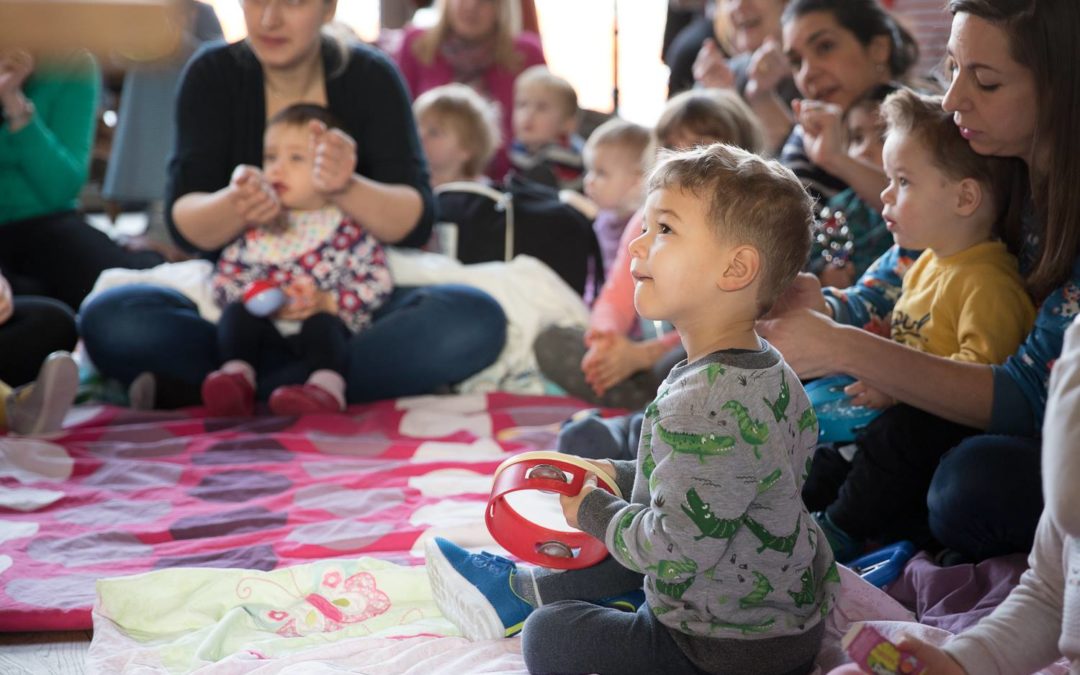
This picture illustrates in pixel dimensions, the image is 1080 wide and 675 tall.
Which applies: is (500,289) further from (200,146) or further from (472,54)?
(472,54)

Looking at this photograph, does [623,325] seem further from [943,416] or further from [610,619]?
[610,619]

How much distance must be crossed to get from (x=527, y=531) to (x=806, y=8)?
Result: 4.12 feet

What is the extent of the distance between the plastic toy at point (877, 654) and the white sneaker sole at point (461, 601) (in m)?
0.38

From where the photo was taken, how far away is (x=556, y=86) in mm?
3115

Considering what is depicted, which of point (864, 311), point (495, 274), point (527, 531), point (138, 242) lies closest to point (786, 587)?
point (527, 531)

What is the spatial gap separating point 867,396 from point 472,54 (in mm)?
2180

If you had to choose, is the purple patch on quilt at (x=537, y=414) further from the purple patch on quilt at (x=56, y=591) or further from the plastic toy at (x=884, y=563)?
the purple patch on quilt at (x=56, y=591)

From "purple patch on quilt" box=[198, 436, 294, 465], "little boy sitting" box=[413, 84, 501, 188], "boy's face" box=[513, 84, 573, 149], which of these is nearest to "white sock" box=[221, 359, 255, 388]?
"purple patch on quilt" box=[198, 436, 294, 465]

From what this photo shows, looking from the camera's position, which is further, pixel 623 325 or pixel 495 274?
pixel 495 274

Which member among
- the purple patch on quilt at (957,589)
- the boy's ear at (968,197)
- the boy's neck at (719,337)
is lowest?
the purple patch on quilt at (957,589)

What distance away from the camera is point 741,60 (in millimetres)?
2854

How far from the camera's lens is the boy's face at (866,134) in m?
1.86

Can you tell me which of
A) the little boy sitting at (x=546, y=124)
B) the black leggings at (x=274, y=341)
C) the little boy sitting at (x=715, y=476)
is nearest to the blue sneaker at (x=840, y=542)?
the little boy sitting at (x=715, y=476)

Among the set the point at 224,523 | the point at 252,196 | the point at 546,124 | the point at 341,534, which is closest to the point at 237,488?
the point at 224,523
